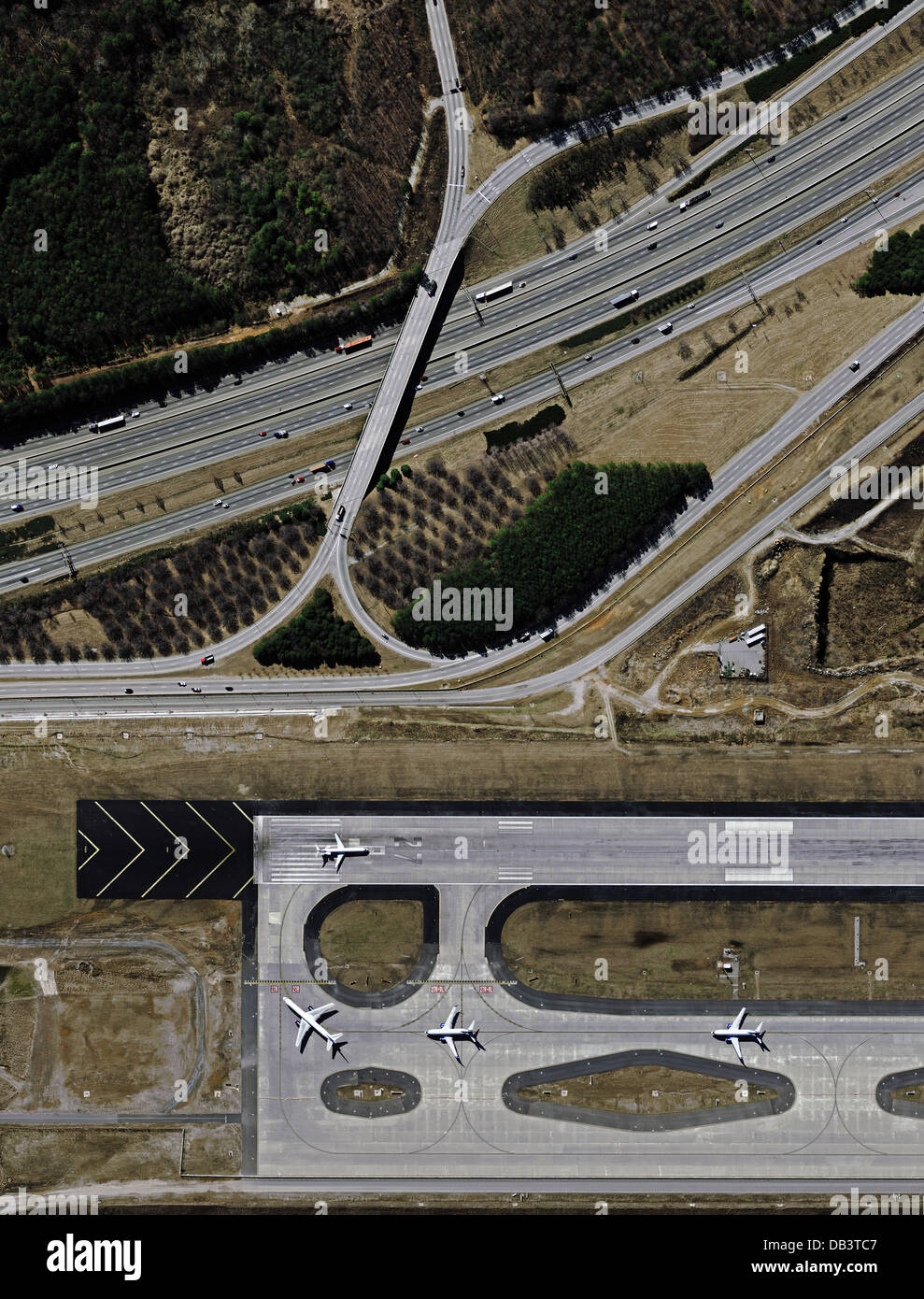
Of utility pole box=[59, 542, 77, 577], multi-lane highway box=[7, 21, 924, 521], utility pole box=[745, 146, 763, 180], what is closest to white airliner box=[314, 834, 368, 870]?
utility pole box=[59, 542, 77, 577]

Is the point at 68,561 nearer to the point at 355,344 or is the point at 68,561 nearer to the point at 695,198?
the point at 355,344

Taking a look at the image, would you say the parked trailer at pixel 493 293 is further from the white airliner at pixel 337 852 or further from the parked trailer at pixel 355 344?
the white airliner at pixel 337 852

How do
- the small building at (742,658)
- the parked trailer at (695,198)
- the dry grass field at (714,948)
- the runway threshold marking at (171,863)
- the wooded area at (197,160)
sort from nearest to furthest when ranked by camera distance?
the wooded area at (197,160) → the dry grass field at (714,948) → the runway threshold marking at (171,863) → the small building at (742,658) → the parked trailer at (695,198)

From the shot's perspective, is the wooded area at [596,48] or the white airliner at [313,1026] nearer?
the white airliner at [313,1026]

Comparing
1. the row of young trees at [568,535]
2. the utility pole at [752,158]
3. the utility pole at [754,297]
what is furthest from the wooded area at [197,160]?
the utility pole at [754,297]

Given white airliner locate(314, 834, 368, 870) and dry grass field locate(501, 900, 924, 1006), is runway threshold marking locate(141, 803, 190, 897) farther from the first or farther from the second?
dry grass field locate(501, 900, 924, 1006)

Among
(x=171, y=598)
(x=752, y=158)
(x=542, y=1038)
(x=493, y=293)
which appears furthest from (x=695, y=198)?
(x=542, y=1038)

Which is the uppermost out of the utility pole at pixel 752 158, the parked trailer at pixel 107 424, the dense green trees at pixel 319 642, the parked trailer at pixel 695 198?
the utility pole at pixel 752 158
